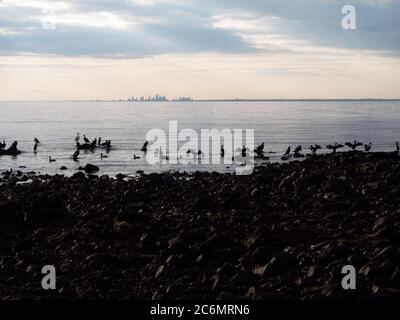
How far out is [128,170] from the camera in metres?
49.7

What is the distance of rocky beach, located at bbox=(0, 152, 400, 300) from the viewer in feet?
48.0

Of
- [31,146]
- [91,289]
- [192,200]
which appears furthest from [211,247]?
[31,146]

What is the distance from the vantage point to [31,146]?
76.9m

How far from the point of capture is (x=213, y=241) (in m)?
18.5

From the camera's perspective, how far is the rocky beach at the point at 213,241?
14.6m
